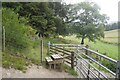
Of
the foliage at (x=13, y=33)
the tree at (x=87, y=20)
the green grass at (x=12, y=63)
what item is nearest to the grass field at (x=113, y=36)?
the green grass at (x=12, y=63)

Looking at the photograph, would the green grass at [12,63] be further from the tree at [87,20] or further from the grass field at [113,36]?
the tree at [87,20]

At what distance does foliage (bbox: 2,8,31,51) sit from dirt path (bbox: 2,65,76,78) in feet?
3.40

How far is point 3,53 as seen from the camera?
4.05 m

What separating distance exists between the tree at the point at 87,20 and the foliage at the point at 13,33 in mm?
3103

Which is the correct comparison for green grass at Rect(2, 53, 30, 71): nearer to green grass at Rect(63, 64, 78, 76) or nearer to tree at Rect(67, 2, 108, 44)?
green grass at Rect(63, 64, 78, 76)

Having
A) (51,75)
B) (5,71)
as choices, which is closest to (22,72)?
(5,71)

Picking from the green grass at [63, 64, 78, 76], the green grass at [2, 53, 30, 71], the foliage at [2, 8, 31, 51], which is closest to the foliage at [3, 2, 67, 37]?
the foliage at [2, 8, 31, 51]

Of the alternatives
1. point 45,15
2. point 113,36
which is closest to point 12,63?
point 113,36

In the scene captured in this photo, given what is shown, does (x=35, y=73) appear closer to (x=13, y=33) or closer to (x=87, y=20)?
(x=13, y=33)

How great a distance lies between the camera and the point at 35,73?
3.39 metres

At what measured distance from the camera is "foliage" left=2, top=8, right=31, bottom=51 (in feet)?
14.5

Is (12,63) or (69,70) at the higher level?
(12,63)

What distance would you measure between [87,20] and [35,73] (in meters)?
4.76

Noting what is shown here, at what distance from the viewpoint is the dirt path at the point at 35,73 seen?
311 cm
